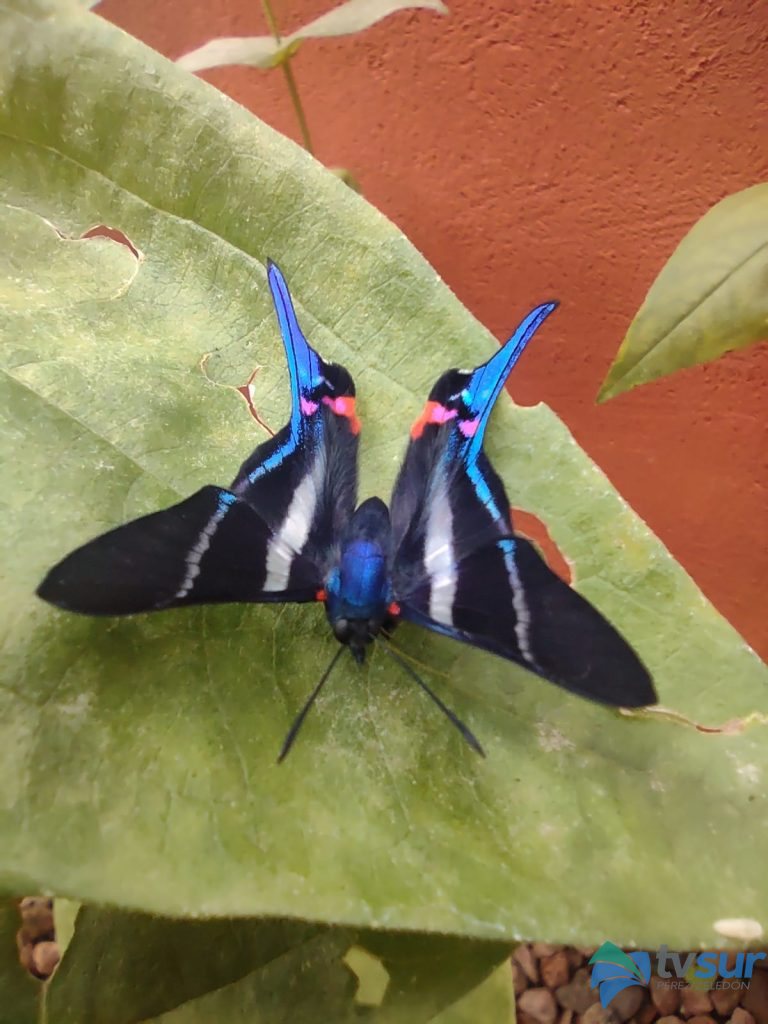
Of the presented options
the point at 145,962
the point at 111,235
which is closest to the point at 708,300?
the point at 111,235

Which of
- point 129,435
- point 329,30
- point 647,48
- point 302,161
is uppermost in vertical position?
point 647,48

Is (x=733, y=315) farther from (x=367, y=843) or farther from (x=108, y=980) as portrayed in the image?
(x=108, y=980)

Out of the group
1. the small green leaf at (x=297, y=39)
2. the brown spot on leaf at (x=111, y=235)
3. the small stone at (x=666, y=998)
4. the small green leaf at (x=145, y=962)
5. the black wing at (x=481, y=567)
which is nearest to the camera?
the black wing at (x=481, y=567)

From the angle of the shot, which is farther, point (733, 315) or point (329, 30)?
point (329, 30)

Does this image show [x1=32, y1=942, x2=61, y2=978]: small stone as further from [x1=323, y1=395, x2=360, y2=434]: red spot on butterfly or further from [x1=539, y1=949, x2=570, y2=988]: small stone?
[x1=323, y1=395, x2=360, y2=434]: red spot on butterfly

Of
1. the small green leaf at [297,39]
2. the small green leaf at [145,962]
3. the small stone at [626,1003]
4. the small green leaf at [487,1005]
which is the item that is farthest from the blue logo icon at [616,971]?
the small green leaf at [297,39]

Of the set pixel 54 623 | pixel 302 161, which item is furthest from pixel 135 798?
pixel 302 161

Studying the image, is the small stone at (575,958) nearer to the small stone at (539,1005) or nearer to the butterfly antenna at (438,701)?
the small stone at (539,1005)
